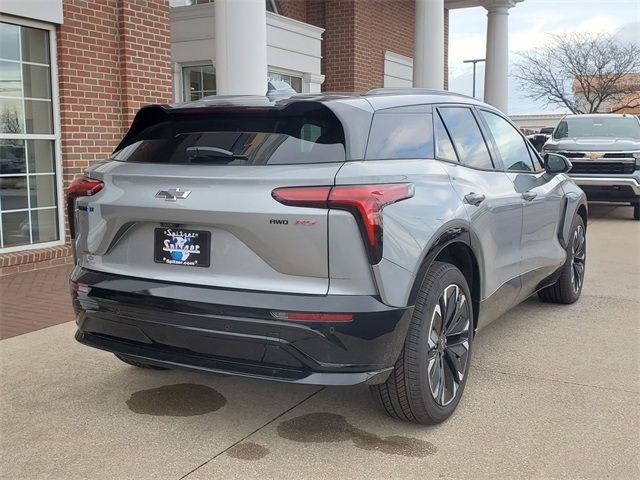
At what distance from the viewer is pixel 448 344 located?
3.67m

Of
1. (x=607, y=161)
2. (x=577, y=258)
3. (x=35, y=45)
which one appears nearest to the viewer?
(x=577, y=258)

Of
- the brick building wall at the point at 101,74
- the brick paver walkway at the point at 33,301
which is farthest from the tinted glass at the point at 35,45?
the brick paver walkway at the point at 33,301

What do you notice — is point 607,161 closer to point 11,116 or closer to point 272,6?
→ point 272,6

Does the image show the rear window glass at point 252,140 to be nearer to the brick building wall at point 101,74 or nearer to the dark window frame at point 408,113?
the dark window frame at point 408,113

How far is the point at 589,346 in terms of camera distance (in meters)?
4.96

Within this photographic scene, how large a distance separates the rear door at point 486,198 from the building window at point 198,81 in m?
7.52

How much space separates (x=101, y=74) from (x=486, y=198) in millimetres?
5415

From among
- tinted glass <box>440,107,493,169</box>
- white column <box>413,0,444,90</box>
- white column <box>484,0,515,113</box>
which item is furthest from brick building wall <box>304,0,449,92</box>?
tinted glass <box>440,107,493,169</box>

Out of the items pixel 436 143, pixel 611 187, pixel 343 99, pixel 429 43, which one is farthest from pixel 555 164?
pixel 611 187

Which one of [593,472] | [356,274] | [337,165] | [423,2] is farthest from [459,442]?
[423,2]

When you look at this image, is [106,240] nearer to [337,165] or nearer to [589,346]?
[337,165]

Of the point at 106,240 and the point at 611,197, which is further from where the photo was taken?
the point at 611,197

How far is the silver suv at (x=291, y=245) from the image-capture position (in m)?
2.98

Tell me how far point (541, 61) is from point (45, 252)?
34346mm
